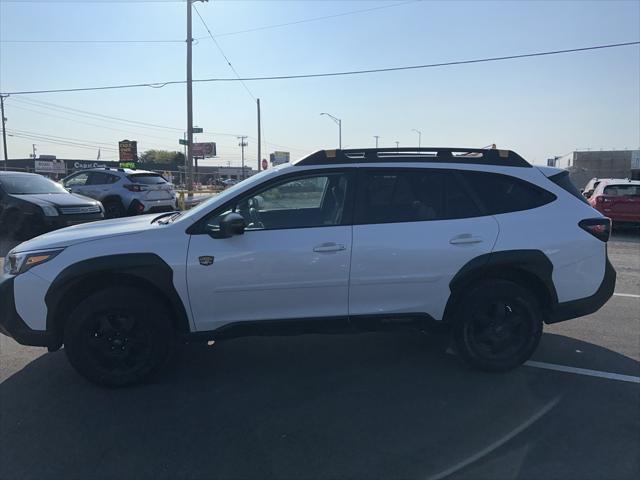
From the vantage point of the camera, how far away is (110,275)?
381 centimetres

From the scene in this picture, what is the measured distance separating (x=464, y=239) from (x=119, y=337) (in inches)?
111

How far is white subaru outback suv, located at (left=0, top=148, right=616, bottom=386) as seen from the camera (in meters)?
3.77

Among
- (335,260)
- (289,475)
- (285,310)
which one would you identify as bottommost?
(289,475)

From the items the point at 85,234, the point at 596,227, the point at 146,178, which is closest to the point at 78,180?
the point at 146,178

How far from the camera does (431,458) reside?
9.82ft

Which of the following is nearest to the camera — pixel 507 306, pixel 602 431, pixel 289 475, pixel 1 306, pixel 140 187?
pixel 289 475

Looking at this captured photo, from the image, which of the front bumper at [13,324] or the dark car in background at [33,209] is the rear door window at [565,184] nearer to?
the front bumper at [13,324]

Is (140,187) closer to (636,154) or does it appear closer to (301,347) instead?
(301,347)

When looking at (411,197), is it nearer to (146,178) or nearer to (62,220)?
(62,220)

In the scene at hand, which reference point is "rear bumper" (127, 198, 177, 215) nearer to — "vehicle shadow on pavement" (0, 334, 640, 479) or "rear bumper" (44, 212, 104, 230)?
"rear bumper" (44, 212, 104, 230)

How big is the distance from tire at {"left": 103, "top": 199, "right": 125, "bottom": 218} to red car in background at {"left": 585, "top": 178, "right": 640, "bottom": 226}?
43.6 feet

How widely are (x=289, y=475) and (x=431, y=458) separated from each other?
0.86m

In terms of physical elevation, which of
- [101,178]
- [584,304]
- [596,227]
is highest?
[101,178]

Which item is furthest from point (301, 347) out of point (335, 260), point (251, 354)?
point (335, 260)
